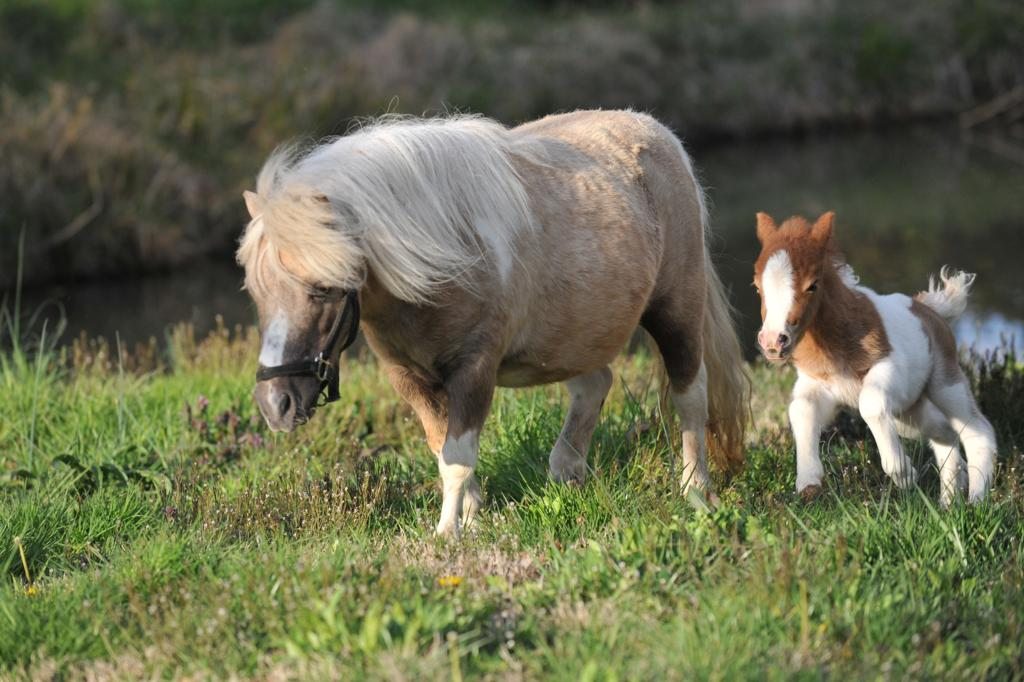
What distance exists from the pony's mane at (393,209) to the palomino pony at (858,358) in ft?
3.56

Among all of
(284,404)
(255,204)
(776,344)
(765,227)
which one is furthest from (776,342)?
(255,204)

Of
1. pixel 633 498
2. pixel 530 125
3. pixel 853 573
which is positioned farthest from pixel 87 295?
pixel 853 573

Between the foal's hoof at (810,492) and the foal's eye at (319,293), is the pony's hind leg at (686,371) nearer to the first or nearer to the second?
the foal's hoof at (810,492)

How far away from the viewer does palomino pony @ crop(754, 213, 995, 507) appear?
5438mm

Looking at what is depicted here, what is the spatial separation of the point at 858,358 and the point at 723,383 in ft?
3.68

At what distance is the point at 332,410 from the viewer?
7.75 meters

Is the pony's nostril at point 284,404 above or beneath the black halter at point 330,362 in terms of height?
beneath

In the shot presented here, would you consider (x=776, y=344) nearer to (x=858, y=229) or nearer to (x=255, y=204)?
(x=255, y=204)

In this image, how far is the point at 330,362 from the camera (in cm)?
473

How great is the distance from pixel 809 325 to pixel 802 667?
220cm

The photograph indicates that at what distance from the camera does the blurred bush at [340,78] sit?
1625 centimetres

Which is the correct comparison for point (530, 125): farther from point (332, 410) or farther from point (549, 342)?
point (332, 410)

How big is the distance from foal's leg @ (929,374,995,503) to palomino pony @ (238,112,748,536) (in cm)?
108

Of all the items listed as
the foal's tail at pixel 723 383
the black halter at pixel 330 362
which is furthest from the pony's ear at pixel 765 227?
the black halter at pixel 330 362
